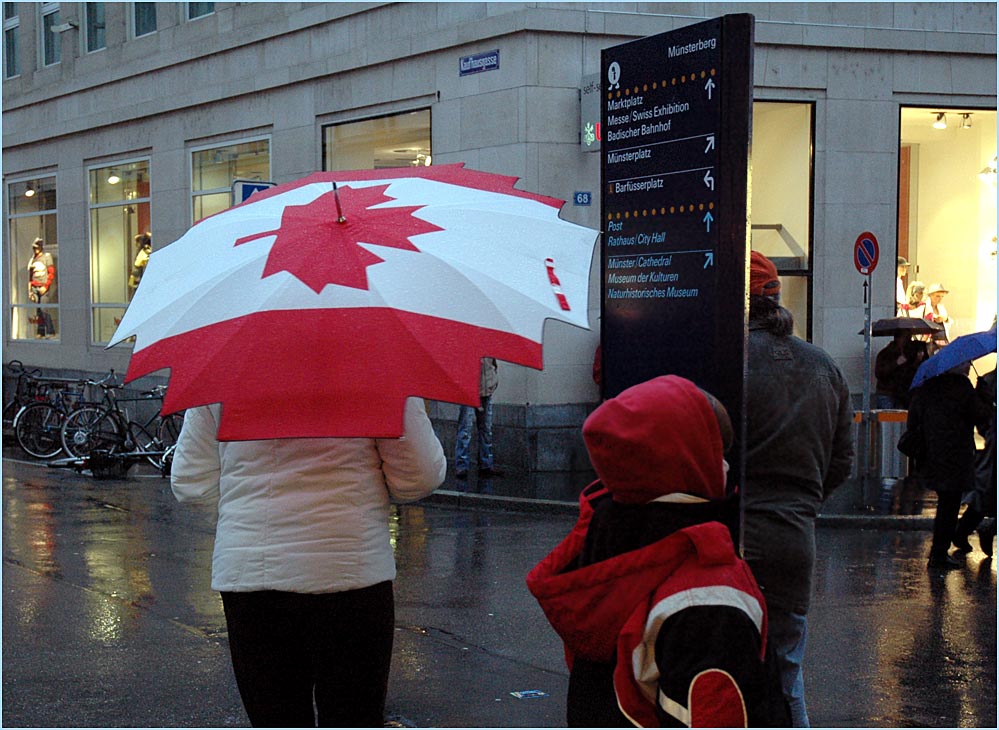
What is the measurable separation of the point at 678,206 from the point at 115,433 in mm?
13889

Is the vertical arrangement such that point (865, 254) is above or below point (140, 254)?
below

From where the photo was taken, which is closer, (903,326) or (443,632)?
(443,632)

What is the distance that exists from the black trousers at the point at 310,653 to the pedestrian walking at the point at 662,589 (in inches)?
40.7

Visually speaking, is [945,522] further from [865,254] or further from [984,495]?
[865,254]

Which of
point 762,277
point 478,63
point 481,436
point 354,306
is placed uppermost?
point 478,63

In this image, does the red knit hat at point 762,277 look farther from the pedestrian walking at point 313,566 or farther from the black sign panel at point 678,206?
the pedestrian walking at point 313,566

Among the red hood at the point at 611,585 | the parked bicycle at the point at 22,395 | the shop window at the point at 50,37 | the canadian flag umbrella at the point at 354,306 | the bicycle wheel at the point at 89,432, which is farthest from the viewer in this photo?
the shop window at the point at 50,37

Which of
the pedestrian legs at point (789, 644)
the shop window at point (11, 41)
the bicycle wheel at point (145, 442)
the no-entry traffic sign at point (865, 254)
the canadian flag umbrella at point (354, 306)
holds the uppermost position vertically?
the shop window at point (11, 41)

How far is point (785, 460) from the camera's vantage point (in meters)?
4.30

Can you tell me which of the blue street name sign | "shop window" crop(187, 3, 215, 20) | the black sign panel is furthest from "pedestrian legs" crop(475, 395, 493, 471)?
the black sign panel

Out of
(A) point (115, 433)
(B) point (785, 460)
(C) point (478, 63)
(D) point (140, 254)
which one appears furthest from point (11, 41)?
(B) point (785, 460)

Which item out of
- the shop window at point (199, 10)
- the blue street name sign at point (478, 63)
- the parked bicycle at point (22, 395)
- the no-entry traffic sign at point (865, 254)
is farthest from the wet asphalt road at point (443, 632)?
the shop window at point (199, 10)

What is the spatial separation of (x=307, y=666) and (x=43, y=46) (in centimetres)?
2582

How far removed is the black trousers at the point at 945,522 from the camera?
988cm
